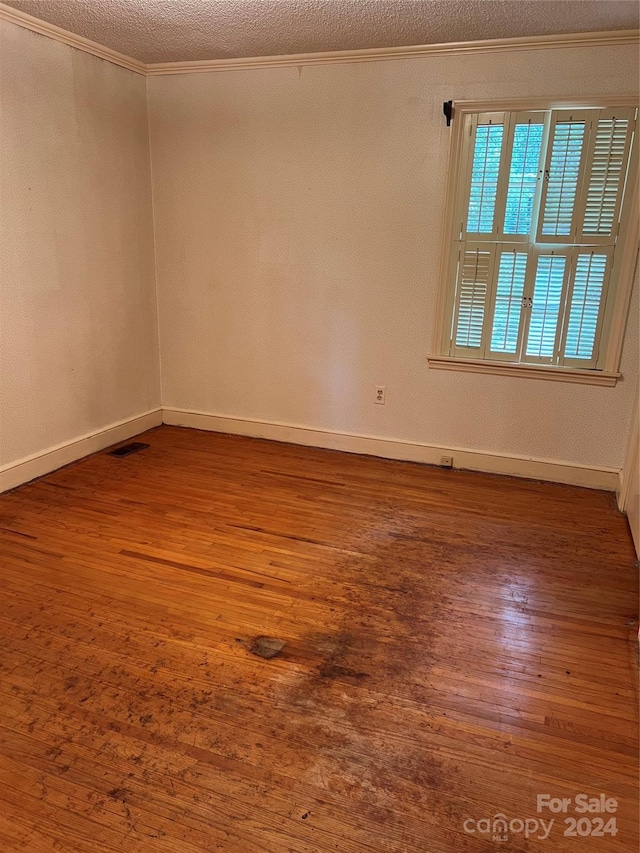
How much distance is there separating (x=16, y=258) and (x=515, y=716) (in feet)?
10.3

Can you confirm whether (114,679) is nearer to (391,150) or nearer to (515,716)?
(515,716)

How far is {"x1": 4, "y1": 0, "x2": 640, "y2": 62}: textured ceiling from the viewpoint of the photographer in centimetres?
259

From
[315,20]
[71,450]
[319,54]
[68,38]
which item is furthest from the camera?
[71,450]

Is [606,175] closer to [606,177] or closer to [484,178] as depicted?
[606,177]

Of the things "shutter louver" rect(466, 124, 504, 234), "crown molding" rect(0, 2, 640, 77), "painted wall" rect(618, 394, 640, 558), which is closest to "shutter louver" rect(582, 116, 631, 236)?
"crown molding" rect(0, 2, 640, 77)

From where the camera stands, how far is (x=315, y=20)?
9.22 ft

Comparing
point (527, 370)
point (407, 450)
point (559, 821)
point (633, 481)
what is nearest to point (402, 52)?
point (527, 370)

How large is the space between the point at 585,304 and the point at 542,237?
449 millimetres

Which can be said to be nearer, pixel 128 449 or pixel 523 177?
pixel 523 177

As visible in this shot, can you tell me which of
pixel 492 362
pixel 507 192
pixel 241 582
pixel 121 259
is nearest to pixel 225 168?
pixel 121 259

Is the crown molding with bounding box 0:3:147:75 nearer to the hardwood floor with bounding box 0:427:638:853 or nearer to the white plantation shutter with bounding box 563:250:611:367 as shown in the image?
the hardwood floor with bounding box 0:427:638:853

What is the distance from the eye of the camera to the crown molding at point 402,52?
2842 mm

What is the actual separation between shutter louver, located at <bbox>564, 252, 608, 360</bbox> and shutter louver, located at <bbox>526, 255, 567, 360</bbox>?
0.25 ft

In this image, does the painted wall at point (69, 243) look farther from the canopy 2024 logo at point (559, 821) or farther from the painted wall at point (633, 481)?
the painted wall at point (633, 481)
